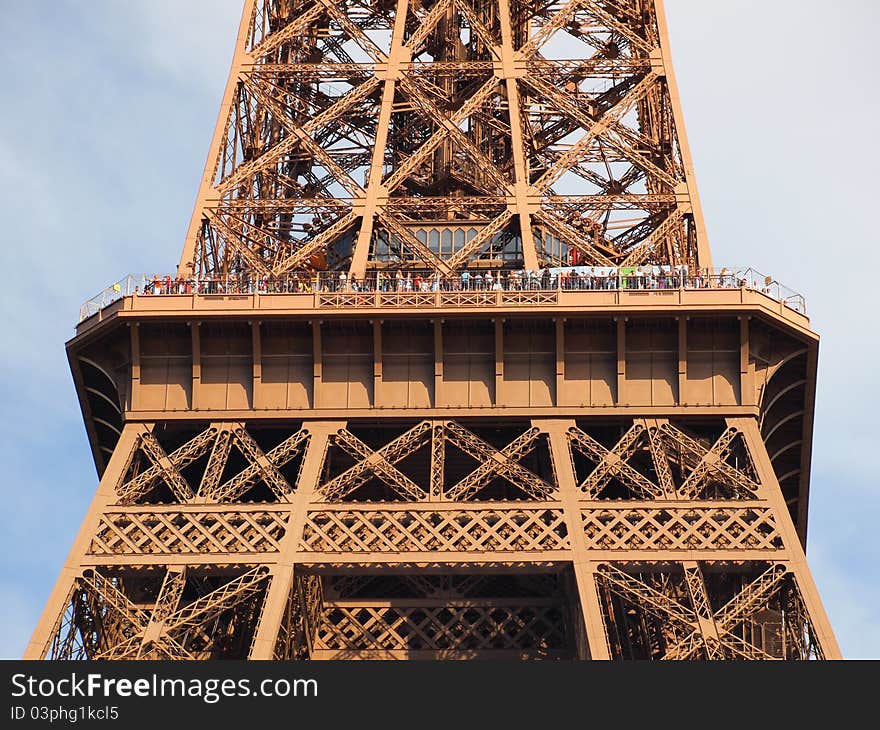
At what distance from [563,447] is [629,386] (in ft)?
8.52

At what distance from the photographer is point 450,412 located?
193 feet

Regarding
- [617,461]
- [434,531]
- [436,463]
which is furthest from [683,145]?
[434,531]

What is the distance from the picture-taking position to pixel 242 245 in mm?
63062

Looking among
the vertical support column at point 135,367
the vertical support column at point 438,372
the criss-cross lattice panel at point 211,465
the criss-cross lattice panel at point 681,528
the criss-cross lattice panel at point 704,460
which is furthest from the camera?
the vertical support column at point 135,367

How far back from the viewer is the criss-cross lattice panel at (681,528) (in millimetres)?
54812

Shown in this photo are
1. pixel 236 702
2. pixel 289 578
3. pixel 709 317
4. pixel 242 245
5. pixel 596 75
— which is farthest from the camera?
pixel 596 75

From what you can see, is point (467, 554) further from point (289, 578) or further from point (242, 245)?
point (242, 245)

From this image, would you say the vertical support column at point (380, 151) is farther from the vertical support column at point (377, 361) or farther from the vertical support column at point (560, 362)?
the vertical support column at point (560, 362)

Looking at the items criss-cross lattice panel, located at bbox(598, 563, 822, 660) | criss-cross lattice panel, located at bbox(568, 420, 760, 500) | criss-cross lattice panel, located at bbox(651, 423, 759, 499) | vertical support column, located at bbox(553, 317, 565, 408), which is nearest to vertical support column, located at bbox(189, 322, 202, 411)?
vertical support column, located at bbox(553, 317, 565, 408)

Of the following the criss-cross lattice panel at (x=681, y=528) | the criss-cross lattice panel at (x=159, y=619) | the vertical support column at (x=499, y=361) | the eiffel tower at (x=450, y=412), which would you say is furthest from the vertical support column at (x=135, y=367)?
the criss-cross lattice panel at (x=681, y=528)

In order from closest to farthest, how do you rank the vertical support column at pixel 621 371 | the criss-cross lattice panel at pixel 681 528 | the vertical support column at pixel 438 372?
the criss-cross lattice panel at pixel 681 528
the vertical support column at pixel 621 371
the vertical support column at pixel 438 372

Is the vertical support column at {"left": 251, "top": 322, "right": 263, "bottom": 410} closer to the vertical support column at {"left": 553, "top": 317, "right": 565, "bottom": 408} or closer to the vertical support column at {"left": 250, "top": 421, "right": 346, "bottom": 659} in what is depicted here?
the vertical support column at {"left": 250, "top": 421, "right": 346, "bottom": 659}

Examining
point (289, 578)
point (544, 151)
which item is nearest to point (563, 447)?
point (289, 578)

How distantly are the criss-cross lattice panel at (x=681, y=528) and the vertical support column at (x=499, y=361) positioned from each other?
14.9 ft
